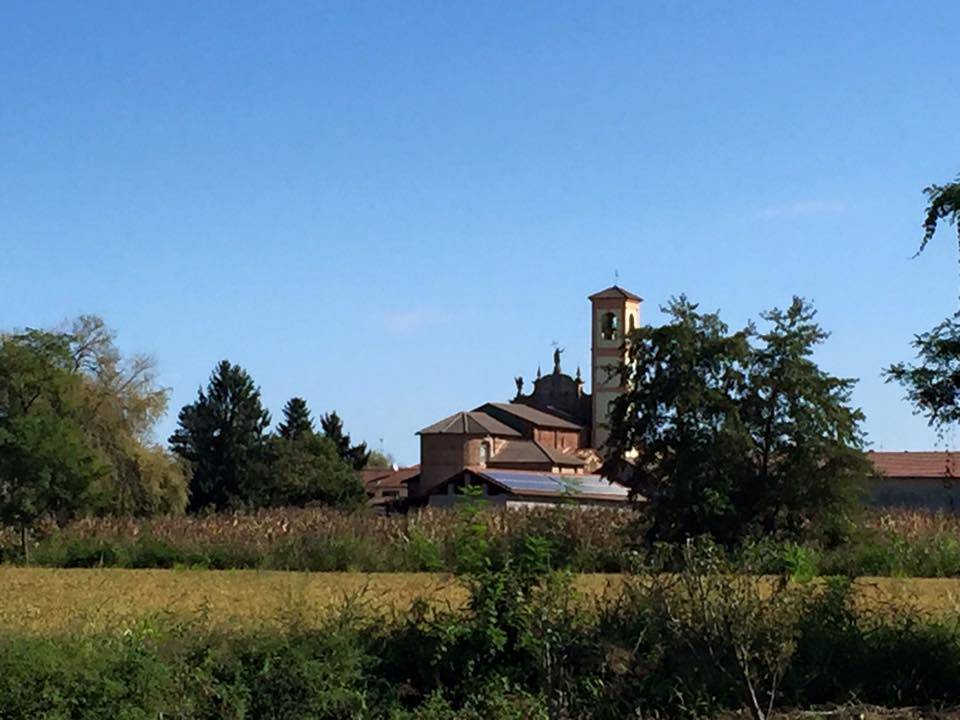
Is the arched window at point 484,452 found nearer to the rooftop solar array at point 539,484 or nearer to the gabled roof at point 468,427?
the gabled roof at point 468,427

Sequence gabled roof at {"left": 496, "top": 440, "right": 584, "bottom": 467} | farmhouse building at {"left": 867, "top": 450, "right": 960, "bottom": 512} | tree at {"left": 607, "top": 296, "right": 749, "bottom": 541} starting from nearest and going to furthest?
tree at {"left": 607, "top": 296, "right": 749, "bottom": 541} < farmhouse building at {"left": 867, "top": 450, "right": 960, "bottom": 512} < gabled roof at {"left": 496, "top": 440, "right": 584, "bottom": 467}

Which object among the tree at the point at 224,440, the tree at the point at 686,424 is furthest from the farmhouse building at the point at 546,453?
the tree at the point at 686,424

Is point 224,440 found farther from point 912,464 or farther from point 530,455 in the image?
point 912,464

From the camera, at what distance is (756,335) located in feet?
108

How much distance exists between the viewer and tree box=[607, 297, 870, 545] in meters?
31.9

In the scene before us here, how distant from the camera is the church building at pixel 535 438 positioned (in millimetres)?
84812

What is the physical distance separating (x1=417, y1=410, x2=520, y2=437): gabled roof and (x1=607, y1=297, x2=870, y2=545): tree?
2725 inches

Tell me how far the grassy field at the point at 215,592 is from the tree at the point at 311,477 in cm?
4465

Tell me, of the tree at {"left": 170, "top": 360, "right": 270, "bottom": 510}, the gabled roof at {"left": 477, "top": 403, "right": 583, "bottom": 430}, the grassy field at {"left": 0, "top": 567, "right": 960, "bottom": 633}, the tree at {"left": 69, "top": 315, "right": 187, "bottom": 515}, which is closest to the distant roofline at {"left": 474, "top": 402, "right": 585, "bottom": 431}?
the gabled roof at {"left": 477, "top": 403, "right": 583, "bottom": 430}

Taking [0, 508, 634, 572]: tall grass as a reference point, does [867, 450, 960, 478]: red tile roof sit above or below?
above

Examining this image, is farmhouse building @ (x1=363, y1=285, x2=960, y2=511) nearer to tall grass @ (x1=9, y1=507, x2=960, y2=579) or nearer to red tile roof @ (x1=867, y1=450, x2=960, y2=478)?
red tile roof @ (x1=867, y1=450, x2=960, y2=478)

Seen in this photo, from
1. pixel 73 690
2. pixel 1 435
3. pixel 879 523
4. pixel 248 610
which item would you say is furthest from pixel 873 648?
pixel 1 435

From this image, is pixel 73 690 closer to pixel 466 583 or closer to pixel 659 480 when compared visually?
pixel 466 583

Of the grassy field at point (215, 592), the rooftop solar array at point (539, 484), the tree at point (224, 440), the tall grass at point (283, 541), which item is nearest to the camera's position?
the grassy field at point (215, 592)
